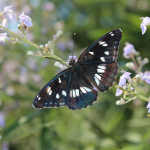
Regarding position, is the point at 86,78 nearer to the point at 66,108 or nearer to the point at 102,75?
the point at 102,75

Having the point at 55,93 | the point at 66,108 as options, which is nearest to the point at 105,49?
the point at 55,93

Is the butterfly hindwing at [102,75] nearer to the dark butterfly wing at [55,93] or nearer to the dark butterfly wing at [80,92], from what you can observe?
the dark butterfly wing at [80,92]

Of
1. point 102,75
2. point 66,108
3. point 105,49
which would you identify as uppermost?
point 105,49

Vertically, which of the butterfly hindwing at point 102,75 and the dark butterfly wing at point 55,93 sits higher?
the butterfly hindwing at point 102,75

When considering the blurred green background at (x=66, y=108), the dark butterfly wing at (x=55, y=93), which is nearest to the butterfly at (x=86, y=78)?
the dark butterfly wing at (x=55, y=93)

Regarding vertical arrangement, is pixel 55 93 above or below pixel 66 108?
above

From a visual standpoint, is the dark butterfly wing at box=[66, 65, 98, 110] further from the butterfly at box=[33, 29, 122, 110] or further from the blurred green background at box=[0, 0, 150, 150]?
the blurred green background at box=[0, 0, 150, 150]
